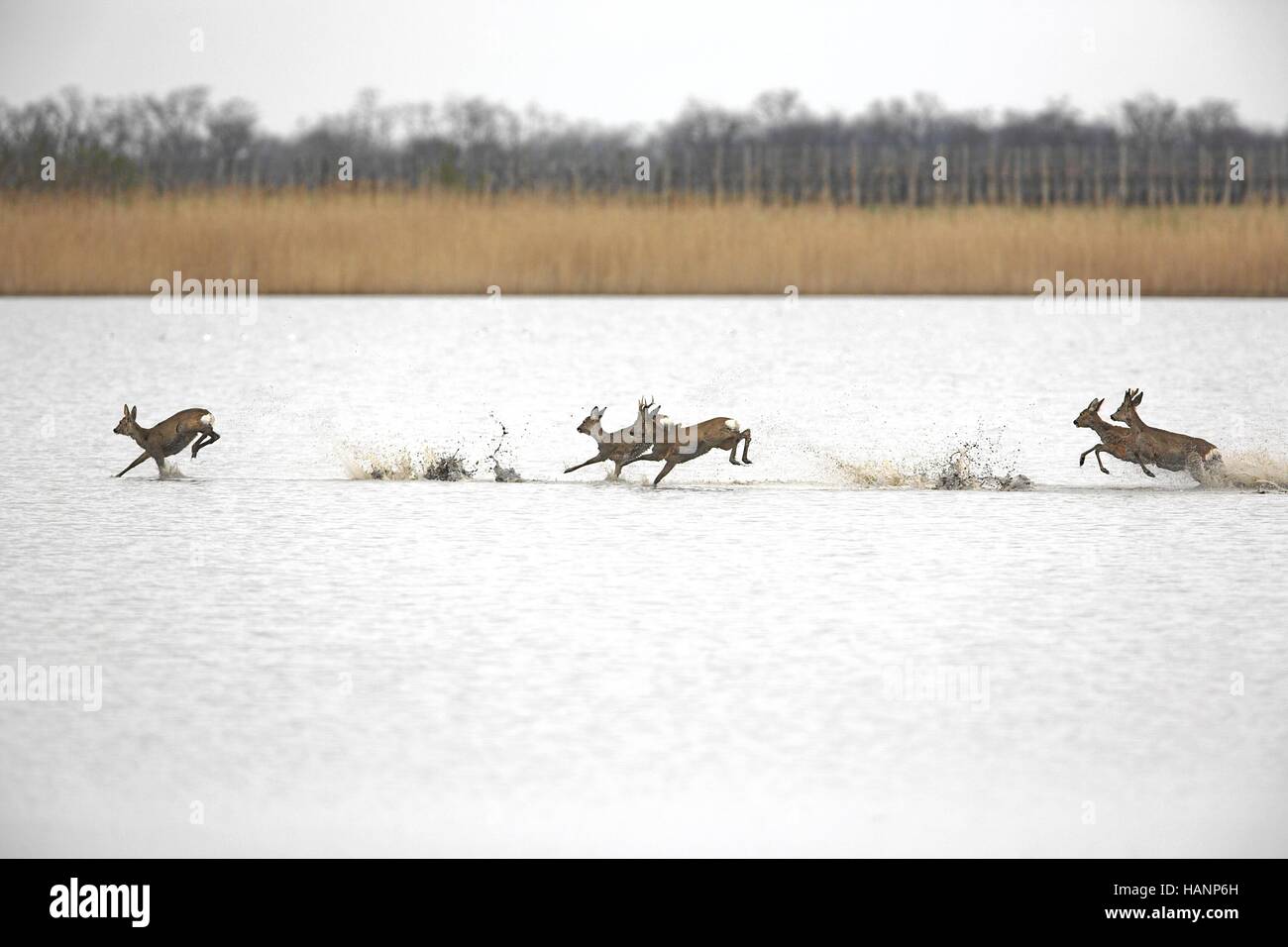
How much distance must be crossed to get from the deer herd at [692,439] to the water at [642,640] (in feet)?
0.92

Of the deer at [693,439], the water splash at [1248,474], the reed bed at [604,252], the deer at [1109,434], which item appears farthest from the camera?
the reed bed at [604,252]

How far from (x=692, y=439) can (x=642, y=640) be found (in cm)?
417

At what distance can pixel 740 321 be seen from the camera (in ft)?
90.9

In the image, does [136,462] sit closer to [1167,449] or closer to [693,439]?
[693,439]

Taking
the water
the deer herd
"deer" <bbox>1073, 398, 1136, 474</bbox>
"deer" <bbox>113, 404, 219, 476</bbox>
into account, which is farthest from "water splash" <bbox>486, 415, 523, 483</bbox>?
"deer" <bbox>1073, 398, 1136, 474</bbox>

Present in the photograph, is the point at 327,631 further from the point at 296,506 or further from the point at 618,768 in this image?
the point at 296,506

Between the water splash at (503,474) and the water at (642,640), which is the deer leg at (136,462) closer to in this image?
the water at (642,640)

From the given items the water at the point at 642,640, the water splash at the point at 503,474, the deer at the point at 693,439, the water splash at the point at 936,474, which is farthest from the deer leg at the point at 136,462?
the water splash at the point at 936,474

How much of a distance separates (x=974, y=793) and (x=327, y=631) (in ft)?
10.6

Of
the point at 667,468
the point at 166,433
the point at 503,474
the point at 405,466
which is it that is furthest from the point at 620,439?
the point at 166,433

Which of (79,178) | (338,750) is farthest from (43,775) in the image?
(79,178)

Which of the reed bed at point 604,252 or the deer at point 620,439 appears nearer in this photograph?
the deer at point 620,439

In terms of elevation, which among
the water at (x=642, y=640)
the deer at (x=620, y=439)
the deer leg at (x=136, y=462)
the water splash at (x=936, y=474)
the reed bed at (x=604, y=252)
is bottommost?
the water at (x=642, y=640)

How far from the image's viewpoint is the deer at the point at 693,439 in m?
11.6
